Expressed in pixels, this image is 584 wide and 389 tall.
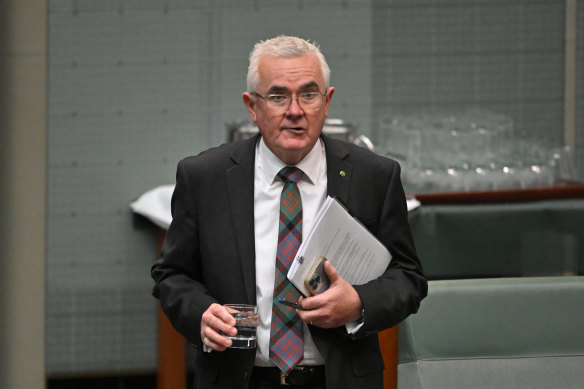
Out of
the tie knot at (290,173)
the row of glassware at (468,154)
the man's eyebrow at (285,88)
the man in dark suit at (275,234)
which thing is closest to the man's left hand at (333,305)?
the man in dark suit at (275,234)

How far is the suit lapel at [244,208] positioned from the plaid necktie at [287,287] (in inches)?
2.3

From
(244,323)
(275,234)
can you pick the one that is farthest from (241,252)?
(244,323)

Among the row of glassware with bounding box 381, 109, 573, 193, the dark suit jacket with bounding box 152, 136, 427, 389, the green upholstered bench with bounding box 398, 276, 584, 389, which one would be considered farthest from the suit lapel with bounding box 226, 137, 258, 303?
the row of glassware with bounding box 381, 109, 573, 193

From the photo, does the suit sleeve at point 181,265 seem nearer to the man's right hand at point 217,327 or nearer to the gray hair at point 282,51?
the man's right hand at point 217,327

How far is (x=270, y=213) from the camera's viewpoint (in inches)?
71.9

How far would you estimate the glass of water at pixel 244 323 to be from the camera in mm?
1637

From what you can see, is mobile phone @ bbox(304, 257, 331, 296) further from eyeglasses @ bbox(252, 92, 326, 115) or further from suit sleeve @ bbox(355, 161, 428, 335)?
eyeglasses @ bbox(252, 92, 326, 115)

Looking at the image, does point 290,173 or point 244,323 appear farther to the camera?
point 290,173

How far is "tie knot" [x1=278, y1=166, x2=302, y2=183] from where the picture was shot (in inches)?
72.1

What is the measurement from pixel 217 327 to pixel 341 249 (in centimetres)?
30

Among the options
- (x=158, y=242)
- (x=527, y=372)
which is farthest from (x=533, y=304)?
(x=158, y=242)

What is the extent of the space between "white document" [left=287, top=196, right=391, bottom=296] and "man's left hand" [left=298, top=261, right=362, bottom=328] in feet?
0.11

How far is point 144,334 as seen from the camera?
4.36m

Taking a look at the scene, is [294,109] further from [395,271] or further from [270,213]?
[395,271]
